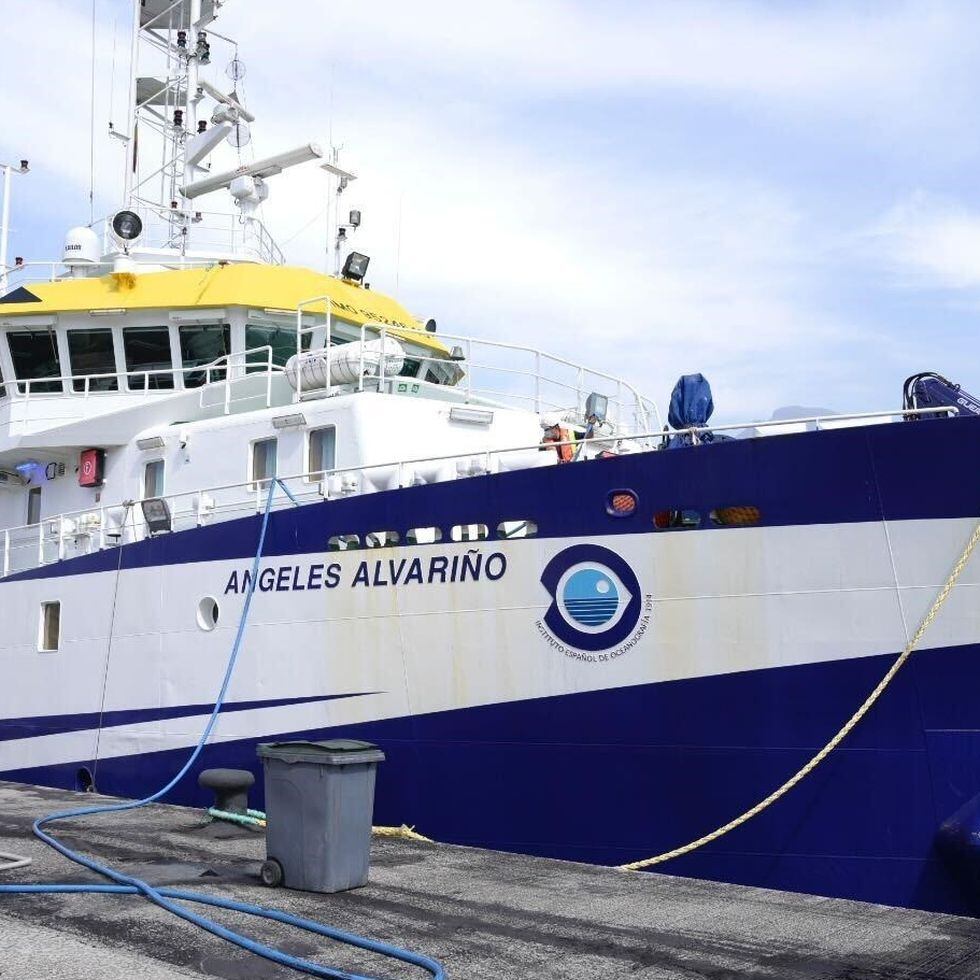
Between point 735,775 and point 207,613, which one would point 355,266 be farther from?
point 735,775

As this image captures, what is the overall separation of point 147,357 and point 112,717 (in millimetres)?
4855

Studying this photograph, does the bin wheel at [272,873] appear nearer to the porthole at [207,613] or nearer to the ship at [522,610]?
the ship at [522,610]

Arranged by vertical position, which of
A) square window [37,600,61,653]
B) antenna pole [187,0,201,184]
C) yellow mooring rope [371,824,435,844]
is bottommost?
yellow mooring rope [371,824,435,844]

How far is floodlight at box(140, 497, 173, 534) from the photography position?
1245cm

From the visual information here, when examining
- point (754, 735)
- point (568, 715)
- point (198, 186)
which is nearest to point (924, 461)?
point (754, 735)

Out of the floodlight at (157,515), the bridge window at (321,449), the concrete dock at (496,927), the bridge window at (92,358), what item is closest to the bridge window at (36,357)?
the bridge window at (92,358)

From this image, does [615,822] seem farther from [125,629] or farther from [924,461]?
[125,629]

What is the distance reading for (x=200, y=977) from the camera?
5691mm

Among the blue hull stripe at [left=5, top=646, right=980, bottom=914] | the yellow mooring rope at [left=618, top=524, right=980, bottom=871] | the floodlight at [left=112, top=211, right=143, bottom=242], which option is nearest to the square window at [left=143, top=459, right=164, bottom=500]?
the floodlight at [left=112, top=211, right=143, bottom=242]

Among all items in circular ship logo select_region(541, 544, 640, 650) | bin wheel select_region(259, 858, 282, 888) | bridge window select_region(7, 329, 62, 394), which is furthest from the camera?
bridge window select_region(7, 329, 62, 394)

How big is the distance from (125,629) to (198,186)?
28.0ft

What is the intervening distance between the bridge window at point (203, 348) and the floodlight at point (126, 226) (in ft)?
8.49

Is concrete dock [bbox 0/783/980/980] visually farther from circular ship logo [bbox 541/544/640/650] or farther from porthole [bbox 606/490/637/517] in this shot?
porthole [bbox 606/490/637/517]

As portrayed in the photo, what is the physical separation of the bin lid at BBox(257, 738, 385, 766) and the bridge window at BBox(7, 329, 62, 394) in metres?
9.36
